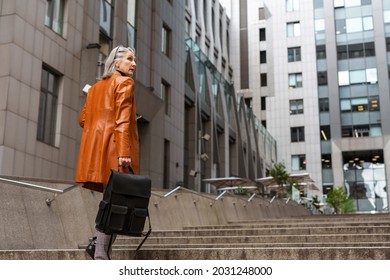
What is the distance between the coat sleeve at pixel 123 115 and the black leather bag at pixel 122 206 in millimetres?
290

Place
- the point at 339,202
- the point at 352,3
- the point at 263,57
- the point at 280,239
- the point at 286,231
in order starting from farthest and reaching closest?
the point at 263,57 < the point at 352,3 < the point at 339,202 < the point at 286,231 < the point at 280,239

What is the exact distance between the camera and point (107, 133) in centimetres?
494

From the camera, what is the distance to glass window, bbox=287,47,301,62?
60375 mm

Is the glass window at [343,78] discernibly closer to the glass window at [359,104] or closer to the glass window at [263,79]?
the glass window at [359,104]

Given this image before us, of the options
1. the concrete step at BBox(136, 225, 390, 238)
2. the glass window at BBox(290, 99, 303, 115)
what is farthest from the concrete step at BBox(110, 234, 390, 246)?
→ the glass window at BBox(290, 99, 303, 115)

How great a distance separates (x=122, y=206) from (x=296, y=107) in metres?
56.4

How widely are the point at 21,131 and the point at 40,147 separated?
1.04m

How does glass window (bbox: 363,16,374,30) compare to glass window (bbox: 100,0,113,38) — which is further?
glass window (bbox: 363,16,374,30)

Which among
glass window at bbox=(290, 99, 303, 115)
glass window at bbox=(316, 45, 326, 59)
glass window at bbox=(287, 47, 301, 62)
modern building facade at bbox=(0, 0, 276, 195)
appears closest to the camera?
modern building facade at bbox=(0, 0, 276, 195)

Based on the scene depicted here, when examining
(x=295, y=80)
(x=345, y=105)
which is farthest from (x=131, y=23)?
(x=295, y=80)

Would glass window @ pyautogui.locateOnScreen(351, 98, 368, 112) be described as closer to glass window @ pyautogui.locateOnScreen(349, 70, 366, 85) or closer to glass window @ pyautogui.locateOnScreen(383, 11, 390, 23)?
glass window @ pyautogui.locateOnScreen(349, 70, 366, 85)

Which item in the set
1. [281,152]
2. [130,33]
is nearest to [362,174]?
[281,152]

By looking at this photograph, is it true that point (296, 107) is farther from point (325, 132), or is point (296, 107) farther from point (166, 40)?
point (166, 40)
